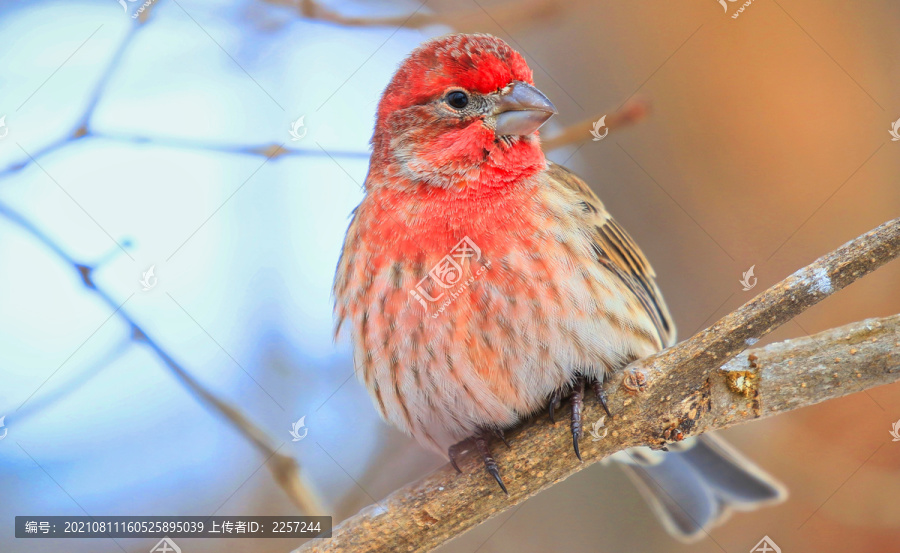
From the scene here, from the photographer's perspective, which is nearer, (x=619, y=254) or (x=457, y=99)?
(x=457, y=99)

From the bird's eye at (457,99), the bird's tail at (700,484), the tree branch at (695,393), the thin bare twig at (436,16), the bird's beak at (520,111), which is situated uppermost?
the thin bare twig at (436,16)

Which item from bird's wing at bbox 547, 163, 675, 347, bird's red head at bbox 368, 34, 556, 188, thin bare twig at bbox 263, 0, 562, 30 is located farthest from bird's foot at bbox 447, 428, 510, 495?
thin bare twig at bbox 263, 0, 562, 30

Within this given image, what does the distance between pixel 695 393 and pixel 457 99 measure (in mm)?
1820

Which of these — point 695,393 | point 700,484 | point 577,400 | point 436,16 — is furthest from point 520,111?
point 700,484

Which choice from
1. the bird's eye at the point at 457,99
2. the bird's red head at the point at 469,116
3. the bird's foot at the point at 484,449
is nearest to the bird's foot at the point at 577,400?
the bird's foot at the point at 484,449

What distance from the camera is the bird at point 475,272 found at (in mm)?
3334

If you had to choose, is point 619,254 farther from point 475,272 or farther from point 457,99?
point 457,99

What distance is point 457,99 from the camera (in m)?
3.55

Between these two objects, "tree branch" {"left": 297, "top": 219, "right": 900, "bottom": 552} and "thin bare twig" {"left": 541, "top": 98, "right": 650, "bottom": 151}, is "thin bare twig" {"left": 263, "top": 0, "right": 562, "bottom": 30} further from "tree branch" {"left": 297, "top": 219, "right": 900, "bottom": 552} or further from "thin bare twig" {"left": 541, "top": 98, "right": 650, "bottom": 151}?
"tree branch" {"left": 297, "top": 219, "right": 900, "bottom": 552}

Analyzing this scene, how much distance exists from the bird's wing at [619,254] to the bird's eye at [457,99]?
25.8 inches

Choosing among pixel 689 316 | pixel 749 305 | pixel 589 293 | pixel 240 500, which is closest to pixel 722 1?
pixel 689 316

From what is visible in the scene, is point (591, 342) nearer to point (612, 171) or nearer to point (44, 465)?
point (612, 171)

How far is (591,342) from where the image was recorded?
11.1ft

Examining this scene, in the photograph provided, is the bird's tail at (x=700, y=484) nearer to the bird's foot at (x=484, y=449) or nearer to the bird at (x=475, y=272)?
the bird at (x=475, y=272)
